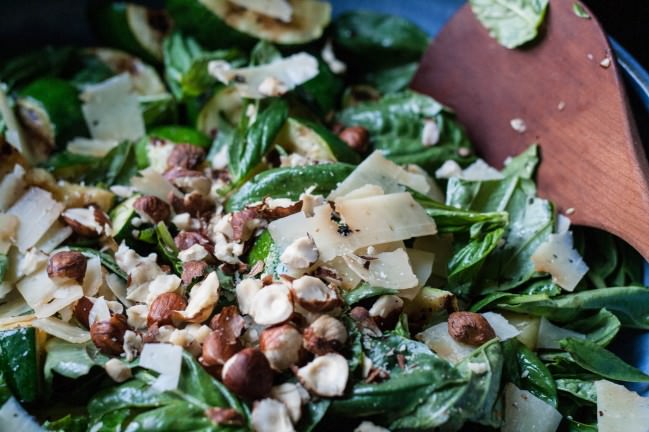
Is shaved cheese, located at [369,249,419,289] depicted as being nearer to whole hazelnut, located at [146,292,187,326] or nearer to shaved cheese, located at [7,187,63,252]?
whole hazelnut, located at [146,292,187,326]

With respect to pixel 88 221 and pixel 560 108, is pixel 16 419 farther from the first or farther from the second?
pixel 560 108

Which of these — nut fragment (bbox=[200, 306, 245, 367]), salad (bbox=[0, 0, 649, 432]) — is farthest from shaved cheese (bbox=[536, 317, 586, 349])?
nut fragment (bbox=[200, 306, 245, 367])

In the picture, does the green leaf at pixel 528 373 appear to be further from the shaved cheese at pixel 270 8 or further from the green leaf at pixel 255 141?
the shaved cheese at pixel 270 8

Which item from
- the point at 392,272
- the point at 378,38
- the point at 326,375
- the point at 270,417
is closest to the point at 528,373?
the point at 392,272

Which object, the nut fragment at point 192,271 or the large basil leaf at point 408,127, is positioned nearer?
the nut fragment at point 192,271

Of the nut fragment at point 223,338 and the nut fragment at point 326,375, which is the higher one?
the nut fragment at point 223,338

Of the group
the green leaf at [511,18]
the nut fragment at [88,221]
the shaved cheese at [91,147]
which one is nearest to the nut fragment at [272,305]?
the nut fragment at [88,221]

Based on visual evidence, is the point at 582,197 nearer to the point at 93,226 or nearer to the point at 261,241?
the point at 261,241
